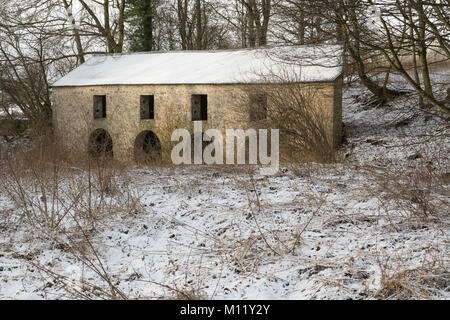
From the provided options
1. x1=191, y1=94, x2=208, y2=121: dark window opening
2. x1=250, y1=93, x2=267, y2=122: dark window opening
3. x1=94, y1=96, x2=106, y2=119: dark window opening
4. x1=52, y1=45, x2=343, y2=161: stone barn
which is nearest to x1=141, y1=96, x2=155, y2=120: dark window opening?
x1=52, y1=45, x2=343, y2=161: stone barn

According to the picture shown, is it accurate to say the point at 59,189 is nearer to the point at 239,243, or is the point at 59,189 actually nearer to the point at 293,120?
the point at 239,243

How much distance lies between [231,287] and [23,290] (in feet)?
6.47

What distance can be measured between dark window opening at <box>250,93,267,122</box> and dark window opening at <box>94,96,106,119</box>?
8.66 metres

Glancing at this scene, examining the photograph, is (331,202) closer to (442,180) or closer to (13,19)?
(442,180)

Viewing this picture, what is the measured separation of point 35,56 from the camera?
24125mm

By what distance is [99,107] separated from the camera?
21094 millimetres

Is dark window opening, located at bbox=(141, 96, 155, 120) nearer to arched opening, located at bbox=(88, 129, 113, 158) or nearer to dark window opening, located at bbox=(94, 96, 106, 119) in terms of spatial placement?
dark window opening, located at bbox=(94, 96, 106, 119)

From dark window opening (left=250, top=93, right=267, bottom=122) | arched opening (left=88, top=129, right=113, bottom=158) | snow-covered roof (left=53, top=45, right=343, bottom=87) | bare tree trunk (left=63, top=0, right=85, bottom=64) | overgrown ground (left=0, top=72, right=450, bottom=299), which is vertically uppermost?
bare tree trunk (left=63, top=0, right=85, bottom=64)

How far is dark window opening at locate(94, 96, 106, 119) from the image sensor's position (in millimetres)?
20828

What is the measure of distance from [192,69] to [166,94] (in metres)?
1.47

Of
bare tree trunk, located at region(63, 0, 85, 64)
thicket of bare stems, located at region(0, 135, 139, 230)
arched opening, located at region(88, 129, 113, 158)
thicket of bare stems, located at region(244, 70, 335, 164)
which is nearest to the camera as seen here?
thicket of bare stems, located at region(0, 135, 139, 230)

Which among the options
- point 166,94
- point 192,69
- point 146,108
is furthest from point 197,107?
point 146,108
